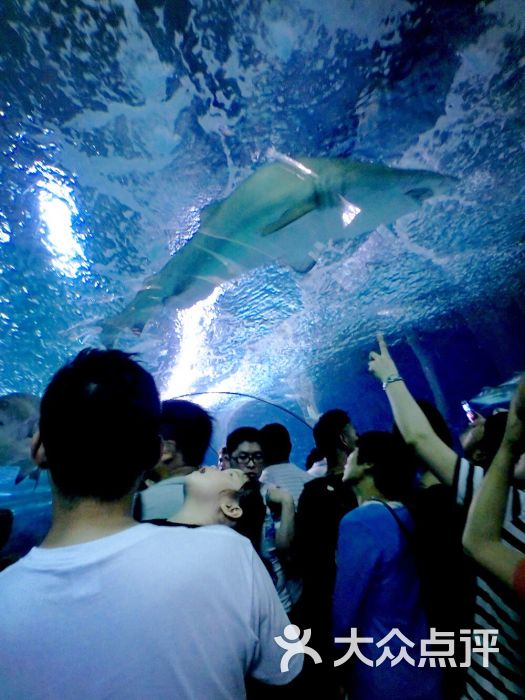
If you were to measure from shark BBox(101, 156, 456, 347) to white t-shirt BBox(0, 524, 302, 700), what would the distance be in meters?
4.24

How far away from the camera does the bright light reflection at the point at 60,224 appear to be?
416 cm

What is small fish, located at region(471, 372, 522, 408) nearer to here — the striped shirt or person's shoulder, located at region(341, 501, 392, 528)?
person's shoulder, located at region(341, 501, 392, 528)

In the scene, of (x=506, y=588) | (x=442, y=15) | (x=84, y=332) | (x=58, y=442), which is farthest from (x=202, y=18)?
(x=84, y=332)

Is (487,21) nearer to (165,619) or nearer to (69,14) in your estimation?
(69,14)

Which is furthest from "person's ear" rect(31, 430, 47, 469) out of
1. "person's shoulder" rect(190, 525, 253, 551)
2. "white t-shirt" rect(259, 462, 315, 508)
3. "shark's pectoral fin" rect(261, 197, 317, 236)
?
"shark's pectoral fin" rect(261, 197, 317, 236)

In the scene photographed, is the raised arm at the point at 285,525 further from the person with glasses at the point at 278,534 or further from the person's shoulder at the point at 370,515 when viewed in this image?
the person's shoulder at the point at 370,515

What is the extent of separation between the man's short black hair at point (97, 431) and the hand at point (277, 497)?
148cm

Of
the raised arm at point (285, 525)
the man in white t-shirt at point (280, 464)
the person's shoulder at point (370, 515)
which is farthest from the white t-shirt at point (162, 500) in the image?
the man in white t-shirt at point (280, 464)

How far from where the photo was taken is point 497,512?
131 cm

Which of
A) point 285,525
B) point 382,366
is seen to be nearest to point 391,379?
point 382,366

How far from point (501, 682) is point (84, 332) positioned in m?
7.59

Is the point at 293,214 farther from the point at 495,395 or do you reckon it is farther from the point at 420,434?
the point at 495,395

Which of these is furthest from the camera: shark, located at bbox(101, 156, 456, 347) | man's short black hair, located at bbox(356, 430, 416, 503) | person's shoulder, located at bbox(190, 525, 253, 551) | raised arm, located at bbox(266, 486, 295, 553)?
shark, located at bbox(101, 156, 456, 347)

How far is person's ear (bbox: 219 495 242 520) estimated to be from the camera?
147 cm
